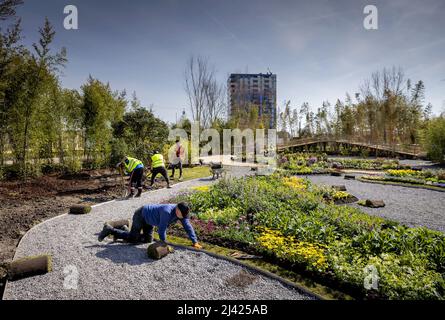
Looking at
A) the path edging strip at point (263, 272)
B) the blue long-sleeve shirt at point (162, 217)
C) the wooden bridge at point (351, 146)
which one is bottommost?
the path edging strip at point (263, 272)

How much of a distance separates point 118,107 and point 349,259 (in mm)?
A: 18294

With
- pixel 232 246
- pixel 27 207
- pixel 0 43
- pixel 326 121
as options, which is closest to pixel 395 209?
pixel 232 246

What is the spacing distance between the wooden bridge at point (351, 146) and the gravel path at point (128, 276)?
3161 centimetres

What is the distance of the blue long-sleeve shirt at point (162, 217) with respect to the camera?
491cm

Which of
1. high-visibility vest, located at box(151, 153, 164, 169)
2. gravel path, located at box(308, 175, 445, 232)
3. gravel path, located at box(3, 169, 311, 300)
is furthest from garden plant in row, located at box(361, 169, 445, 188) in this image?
gravel path, located at box(3, 169, 311, 300)

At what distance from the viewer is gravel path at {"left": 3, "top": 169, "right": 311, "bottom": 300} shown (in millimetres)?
3730

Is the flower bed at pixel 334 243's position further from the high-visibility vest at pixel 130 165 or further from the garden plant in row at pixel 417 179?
the garden plant in row at pixel 417 179

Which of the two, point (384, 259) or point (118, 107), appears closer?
point (384, 259)

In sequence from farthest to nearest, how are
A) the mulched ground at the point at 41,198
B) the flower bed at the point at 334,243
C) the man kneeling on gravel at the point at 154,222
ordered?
the mulched ground at the point at 41,198 → the man kneeling on gravel at the point at 154,222 → the flower bed at the point at 334,243

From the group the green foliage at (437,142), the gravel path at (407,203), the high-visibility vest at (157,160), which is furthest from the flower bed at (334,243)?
the green foliage at (437,142)

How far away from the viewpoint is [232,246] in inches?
212
